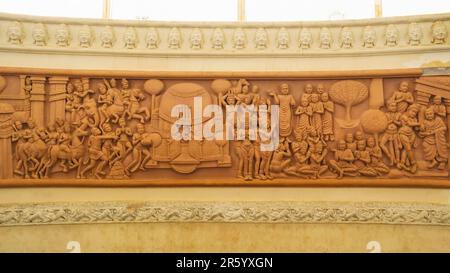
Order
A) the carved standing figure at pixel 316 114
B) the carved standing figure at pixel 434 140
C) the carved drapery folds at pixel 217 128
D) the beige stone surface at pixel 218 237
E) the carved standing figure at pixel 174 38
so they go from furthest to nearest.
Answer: the carved standing figure at pixel 174 38 < the carved standing figure at pixel 316 114 < the carved drapery folds at pixel 217 128 < the carved standing figure at pixel 434 140 < the beige stone surface at pixel 218 237

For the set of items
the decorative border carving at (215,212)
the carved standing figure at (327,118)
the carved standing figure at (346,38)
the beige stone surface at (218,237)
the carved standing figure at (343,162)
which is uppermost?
the carved standing figure at (346,38)

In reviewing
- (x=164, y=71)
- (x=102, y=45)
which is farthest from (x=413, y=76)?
(x=102, y=45)

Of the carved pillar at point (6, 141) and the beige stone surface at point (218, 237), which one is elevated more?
the carved pillar at point (6, 141)

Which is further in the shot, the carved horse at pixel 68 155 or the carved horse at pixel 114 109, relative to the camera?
the carved horse at pixel 114 109

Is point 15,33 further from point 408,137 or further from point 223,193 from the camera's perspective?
point 408,137

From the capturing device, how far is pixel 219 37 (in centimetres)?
612

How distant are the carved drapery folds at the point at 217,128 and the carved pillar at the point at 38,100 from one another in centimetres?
1

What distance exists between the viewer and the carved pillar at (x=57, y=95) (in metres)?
6.00

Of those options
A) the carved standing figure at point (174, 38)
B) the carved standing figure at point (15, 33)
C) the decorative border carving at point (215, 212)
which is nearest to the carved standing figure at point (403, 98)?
the decorative border carving at point (215, 212)

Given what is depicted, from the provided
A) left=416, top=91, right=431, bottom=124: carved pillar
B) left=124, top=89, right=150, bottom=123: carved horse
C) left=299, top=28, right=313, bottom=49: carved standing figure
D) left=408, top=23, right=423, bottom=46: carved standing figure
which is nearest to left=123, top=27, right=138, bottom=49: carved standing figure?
left=124, top=89, right=150, bottom=123: carved horse

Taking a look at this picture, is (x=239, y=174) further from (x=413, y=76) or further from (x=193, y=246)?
(x=413, y=76)

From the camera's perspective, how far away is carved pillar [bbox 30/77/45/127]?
235 inches

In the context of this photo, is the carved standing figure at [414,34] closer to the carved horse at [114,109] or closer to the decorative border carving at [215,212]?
the decorative border carving at [215,212]

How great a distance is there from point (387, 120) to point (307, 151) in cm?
123
